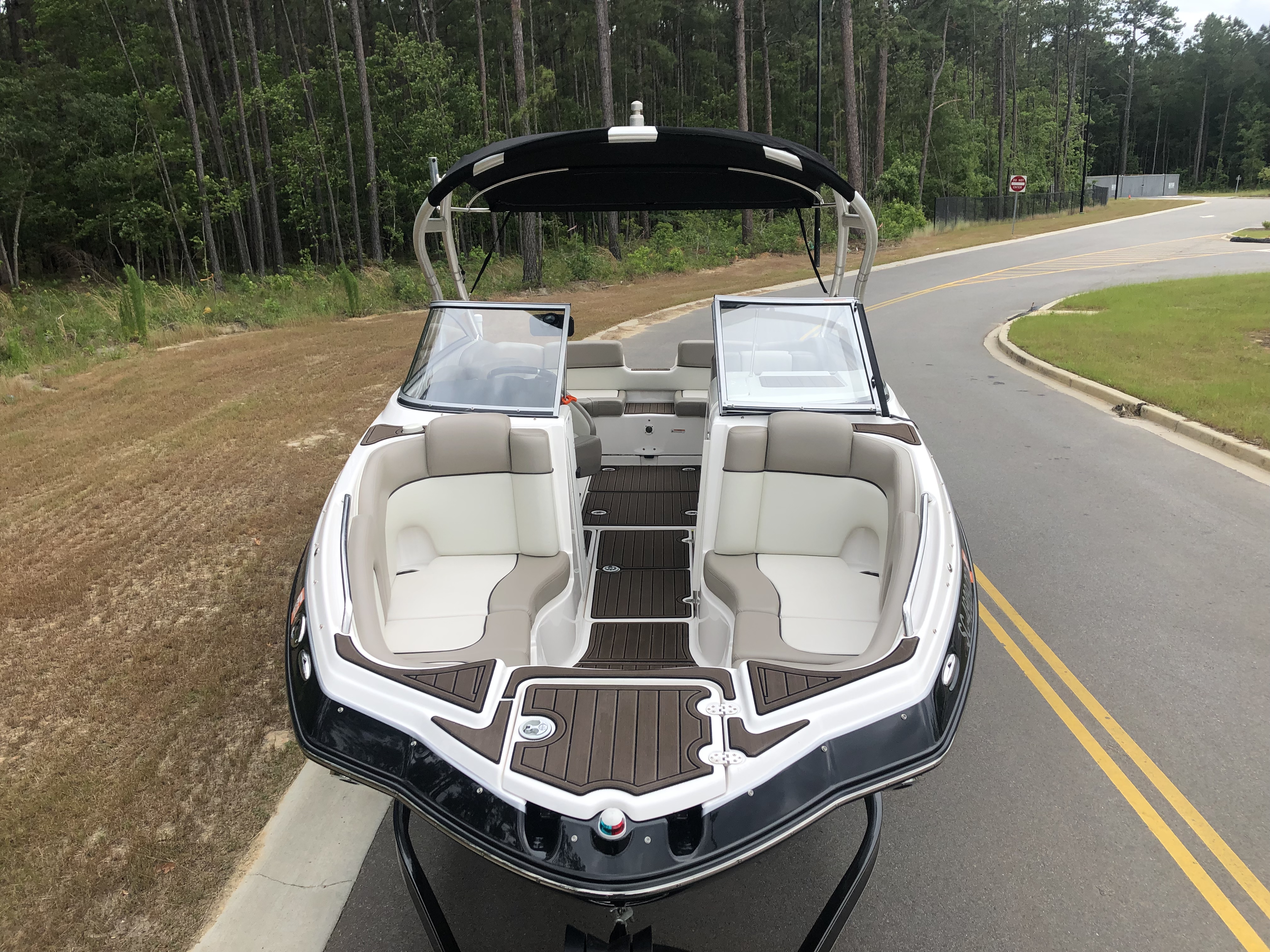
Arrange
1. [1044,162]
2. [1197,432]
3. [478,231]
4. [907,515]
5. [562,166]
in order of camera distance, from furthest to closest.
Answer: [1044,162], [478,231], [1197,432], [562,166], [907,515]

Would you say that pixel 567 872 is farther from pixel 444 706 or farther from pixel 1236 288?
pixel 1236 288

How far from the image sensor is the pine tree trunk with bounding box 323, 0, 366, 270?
31.2 m

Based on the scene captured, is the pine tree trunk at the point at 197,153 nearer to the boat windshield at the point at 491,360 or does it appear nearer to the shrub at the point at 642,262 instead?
the shrub at the point at 642,262

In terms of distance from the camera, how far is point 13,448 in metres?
8.20

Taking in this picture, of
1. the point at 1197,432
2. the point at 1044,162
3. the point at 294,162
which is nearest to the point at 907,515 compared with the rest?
the point at 1197,432

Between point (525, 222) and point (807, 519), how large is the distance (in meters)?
17.6

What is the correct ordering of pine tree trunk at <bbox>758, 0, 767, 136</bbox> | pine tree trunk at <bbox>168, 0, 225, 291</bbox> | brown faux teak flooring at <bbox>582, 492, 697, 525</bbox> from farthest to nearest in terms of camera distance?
1. pine tree trunk at <bbox>758, 0, 767, 136</bbox>
2. pine tree trunk at <bbox>168, 0, 225, 291</bbox>
3. brown faux teak flooring at <bbox>582, 492, 697, 525</bbox>

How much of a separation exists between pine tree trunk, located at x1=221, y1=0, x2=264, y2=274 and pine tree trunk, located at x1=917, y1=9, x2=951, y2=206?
112 feet

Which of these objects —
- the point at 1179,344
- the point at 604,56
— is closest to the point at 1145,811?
the point at 1179,344

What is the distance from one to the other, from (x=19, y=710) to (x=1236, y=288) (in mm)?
20718

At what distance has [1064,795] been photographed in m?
3.34

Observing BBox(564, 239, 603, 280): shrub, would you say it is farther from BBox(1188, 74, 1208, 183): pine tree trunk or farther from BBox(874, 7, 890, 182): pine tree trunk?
BBox(1188, 74, 1208, 183): pine tree trunk

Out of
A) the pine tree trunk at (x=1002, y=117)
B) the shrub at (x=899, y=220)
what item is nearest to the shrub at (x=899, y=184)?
the shrub at (x=899, y=220)

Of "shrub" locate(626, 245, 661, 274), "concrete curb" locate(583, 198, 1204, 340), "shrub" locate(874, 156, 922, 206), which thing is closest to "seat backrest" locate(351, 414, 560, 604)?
"concrete curb" locate(583, 198, 1204, 340)
